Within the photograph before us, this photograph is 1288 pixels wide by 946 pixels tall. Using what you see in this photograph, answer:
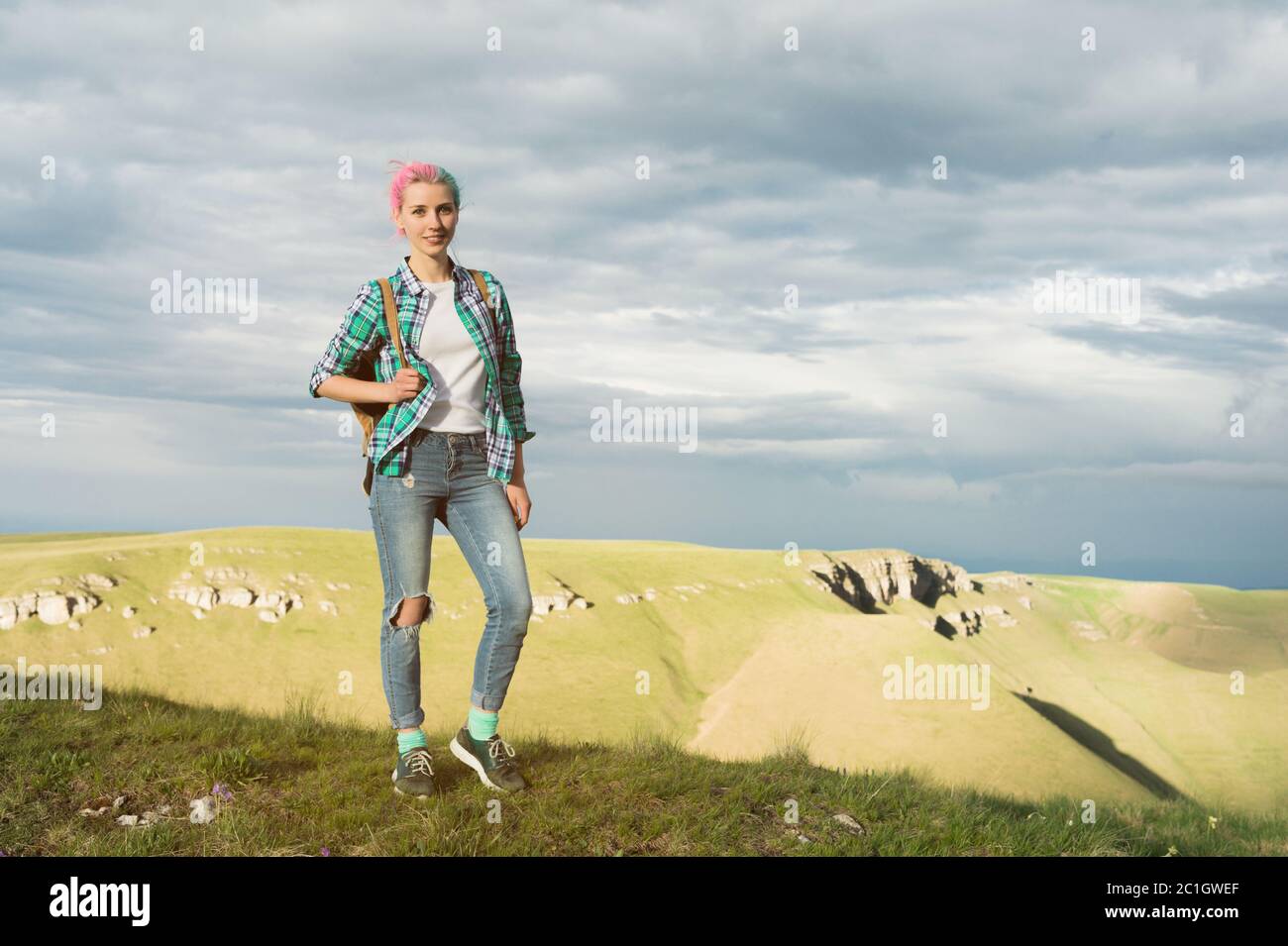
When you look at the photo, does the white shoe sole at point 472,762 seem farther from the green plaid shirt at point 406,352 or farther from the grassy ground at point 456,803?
the green plaid shirt at point 406,352

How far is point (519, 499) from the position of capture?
6859mm

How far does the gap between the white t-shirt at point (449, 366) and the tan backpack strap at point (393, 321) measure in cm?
13

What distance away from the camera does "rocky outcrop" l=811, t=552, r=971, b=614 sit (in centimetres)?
10994

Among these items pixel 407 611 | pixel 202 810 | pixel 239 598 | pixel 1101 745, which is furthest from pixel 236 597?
pixel 1101 745

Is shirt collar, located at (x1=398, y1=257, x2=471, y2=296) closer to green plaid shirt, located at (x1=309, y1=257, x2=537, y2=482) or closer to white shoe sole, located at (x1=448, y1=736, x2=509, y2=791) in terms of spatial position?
green plaid shirt, located at (x1=309, y1=257, x2=537, y2=482)

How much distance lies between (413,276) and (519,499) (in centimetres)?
183

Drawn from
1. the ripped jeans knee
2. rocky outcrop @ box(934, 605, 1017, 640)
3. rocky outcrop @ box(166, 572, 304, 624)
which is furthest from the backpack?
rocky outcrop @ box(934, 605, 1017, 640)

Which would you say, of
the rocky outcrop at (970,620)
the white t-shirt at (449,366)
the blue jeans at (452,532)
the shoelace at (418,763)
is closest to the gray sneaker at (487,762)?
the shoelace at (418,763)

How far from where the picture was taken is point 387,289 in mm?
6574

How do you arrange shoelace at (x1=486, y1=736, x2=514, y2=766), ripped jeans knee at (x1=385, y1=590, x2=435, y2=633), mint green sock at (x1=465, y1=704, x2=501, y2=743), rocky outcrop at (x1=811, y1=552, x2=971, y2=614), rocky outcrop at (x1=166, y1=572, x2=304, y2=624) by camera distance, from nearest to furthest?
ripped jeans knee at (x1=385, y1=590, x2=435, y2=633)
mint green sock at (x1=465, y1=704, x2=501, y2=743)
shoelace at (x1=486, y1=736, x2=514, y2=766)
rocky outcrop at (x1=166, y1=572, x2=304, y2=624)
rocky outcrop at (x1=811, y1=552, x2=971, y2=614)

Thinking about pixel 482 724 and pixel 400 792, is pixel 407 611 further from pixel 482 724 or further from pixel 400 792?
pixel 400 792

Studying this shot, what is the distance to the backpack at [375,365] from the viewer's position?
6477 mm
